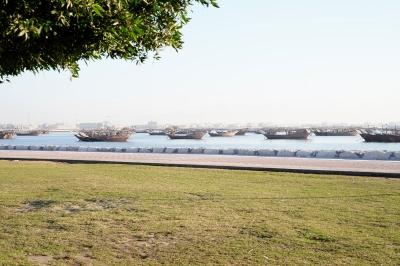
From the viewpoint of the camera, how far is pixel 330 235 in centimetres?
621

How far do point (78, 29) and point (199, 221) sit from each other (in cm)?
370

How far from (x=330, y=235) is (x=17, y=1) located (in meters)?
4.96

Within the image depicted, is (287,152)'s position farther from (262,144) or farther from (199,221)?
(262,144)

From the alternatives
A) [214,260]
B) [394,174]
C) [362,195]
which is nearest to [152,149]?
[394,174]

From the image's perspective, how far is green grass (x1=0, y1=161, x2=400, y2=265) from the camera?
5336mm

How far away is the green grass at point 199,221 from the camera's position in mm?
5336

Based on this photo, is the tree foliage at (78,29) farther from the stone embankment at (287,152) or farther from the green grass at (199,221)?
the stone embankment at (287,152)

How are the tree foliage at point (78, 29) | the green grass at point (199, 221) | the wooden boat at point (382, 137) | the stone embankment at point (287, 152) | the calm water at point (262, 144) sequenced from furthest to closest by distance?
1. the wooden boat at point (382, 137)
2. the calm water at point (262, 144)
3. the stone embankment at point (287, 152)
4. the green grass at point (199, 221)
5. the tree foliage at point (78, 29)

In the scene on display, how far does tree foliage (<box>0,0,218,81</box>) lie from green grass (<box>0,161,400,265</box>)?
2425 mm

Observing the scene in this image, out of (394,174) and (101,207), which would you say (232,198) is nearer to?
(101,207)

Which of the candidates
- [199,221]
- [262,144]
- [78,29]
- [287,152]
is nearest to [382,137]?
[262,144]

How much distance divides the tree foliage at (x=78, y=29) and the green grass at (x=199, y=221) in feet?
7.96

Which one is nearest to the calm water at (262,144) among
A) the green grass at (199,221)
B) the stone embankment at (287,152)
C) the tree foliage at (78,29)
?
the stone embankment at (287,152)

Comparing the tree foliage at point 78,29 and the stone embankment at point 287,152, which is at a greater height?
the tree foliage at point 78,29
